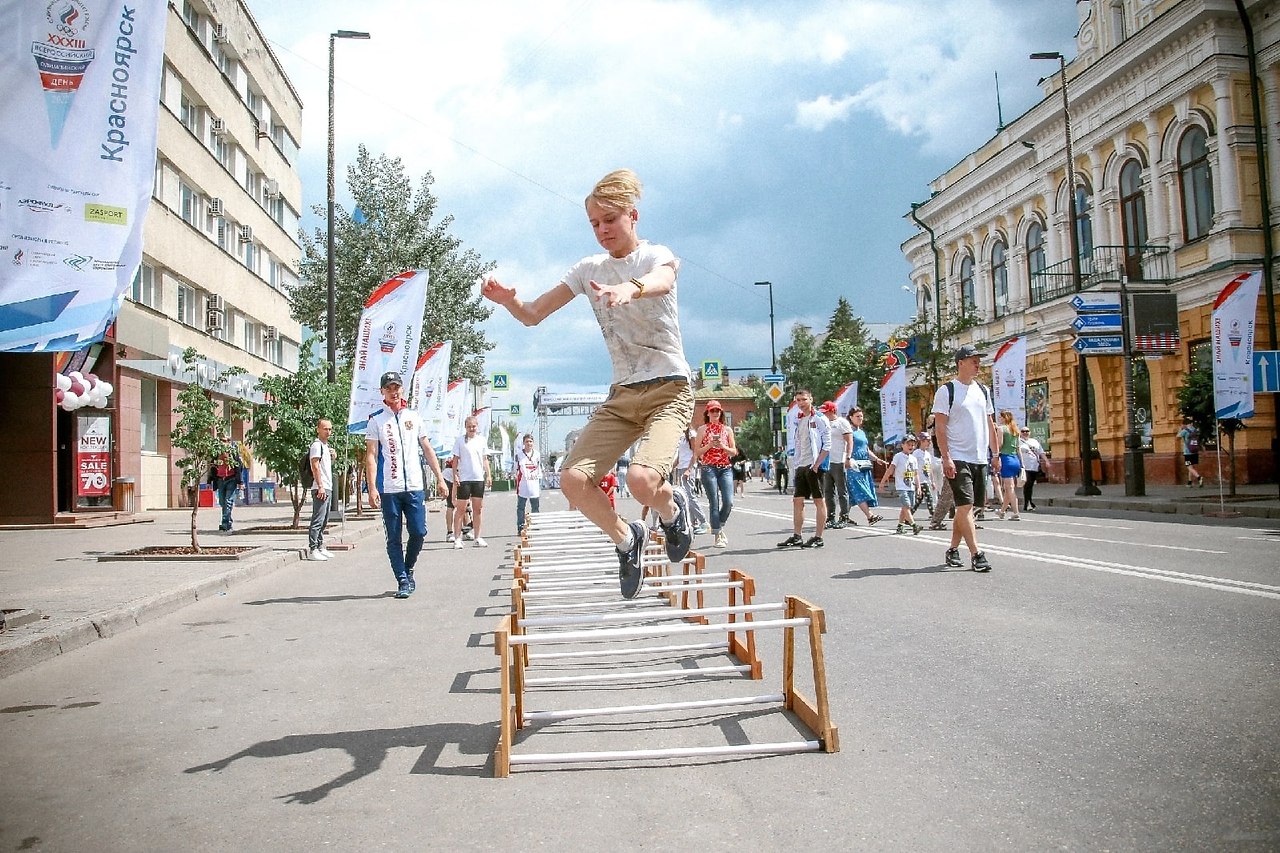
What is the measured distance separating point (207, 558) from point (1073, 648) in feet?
35.4

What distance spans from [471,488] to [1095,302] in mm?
16604

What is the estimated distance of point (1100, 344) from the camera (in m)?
24.1

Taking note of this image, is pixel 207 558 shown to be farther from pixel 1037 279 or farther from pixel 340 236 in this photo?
pixel 1037 279

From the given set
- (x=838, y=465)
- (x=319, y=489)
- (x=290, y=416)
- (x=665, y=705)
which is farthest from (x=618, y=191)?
(x=290, y=416)

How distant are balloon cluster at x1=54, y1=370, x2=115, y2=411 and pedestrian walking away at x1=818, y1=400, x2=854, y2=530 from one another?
48.3ft

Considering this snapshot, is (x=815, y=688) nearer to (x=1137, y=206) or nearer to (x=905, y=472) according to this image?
(x=905, y=472)

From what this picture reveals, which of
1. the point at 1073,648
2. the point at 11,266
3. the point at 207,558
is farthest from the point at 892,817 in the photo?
the point at 207,558

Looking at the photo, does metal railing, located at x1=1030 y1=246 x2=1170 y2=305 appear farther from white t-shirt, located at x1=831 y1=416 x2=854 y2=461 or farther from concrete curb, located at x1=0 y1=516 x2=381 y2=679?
concrete curb, located at x1=0 y1=516 x2=381 y2=679

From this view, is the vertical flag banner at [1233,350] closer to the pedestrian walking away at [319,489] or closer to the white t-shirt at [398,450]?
the white t-shirt at [398,450]

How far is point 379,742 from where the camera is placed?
4.44 m

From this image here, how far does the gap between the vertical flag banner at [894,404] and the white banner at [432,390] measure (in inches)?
521

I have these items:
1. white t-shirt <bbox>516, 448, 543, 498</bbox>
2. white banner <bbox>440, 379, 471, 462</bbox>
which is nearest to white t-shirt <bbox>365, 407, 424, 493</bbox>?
white t-shirt <bbox>516, 448, 543, 498</bbox>

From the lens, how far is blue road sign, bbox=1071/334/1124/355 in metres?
24.0

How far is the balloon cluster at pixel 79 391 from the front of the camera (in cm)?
1988
